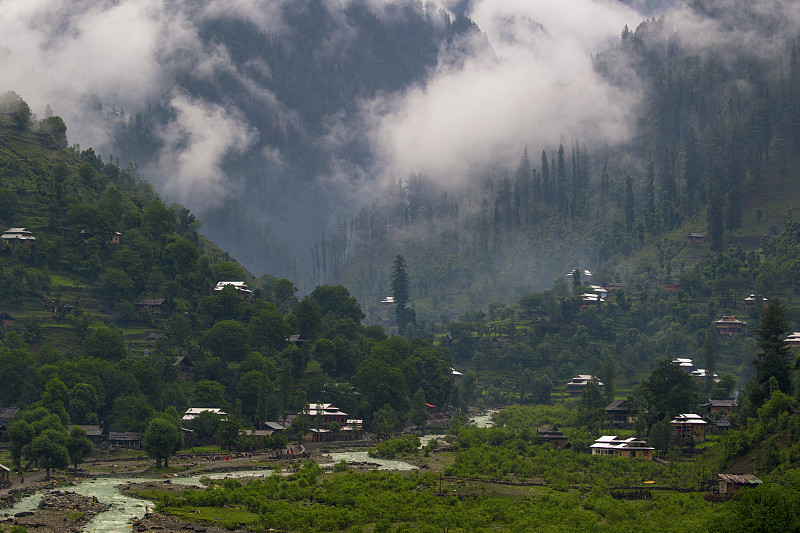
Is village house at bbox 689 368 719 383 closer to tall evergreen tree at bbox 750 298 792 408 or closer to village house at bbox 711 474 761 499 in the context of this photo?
tall evergreen tree at bbox 750 298 792 408

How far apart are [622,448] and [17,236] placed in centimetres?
9805

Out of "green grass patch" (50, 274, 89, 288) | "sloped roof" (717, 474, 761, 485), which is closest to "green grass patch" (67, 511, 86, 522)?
"sloped roof" (717, 474, 761, 485)

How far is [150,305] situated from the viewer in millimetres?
164875

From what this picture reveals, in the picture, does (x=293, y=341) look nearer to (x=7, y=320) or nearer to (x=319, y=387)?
(x=319, y=387)

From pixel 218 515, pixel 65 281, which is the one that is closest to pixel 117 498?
pixel 218 515

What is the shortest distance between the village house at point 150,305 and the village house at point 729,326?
4139 inches

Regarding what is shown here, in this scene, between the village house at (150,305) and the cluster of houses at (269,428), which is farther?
the village house at (150,305)

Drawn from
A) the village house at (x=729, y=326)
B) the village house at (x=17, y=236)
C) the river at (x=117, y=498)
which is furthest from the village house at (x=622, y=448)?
the village house at (x=17, y=236)

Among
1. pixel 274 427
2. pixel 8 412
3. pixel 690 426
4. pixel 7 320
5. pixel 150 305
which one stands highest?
pixel 150 305

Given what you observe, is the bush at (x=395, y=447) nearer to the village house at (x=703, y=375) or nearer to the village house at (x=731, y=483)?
the village house at (x=731, y=483)

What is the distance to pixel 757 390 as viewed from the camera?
10944 cm

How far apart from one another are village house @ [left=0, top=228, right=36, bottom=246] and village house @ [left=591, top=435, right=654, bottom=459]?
93.7 metres

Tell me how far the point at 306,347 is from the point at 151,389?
3531 centimetres

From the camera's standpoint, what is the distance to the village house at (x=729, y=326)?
194 m
